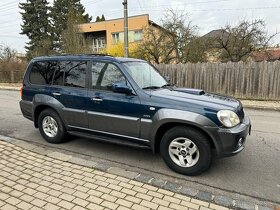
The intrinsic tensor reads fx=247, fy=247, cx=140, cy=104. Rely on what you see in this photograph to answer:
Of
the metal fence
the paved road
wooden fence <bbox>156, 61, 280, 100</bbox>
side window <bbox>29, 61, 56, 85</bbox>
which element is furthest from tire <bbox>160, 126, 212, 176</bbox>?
the metal fence

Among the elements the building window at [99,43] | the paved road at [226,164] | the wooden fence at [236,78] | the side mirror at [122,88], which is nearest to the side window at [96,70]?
the side mirror at [122,88]

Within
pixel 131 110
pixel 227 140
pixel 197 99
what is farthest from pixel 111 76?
pixel 227 140

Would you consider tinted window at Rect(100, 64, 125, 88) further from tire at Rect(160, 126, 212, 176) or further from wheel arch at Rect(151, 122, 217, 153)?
tire at Rect(160, 126, 212, 176)

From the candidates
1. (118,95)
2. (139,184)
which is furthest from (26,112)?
(139,184)

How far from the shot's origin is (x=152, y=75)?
4848 mm

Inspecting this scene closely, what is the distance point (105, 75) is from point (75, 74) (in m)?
0.74

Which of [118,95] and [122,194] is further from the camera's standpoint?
[118,95]

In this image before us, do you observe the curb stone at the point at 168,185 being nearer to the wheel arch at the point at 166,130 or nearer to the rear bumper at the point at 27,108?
the wheel arch at the point at 166,130

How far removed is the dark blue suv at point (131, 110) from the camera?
3.64m

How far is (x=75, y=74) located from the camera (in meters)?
4.84

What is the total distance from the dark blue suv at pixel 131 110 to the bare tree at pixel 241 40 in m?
14.7

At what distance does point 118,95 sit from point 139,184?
5.00 feet

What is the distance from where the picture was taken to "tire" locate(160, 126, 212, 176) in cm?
366

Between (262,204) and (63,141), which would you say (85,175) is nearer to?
(63,141)
